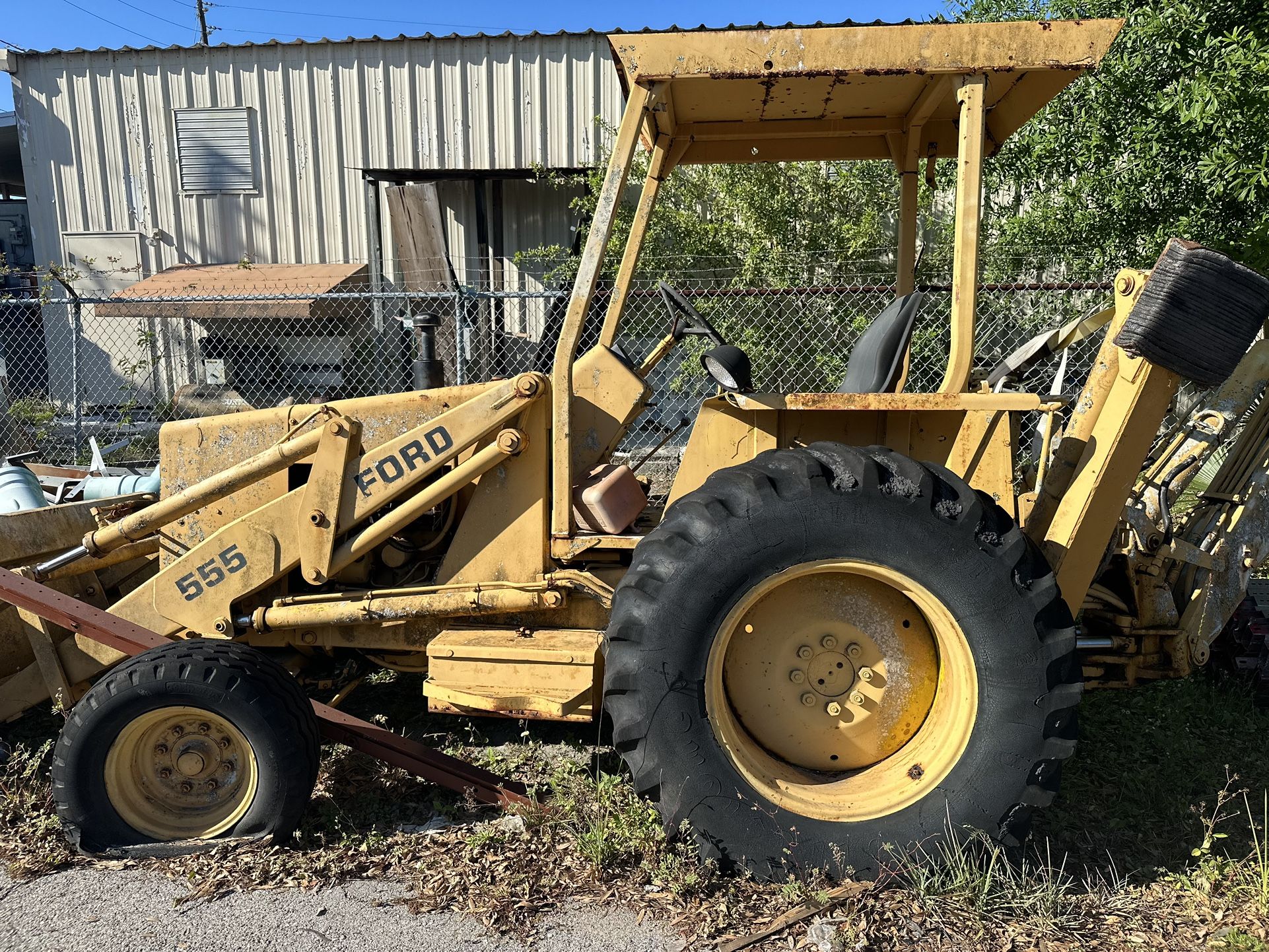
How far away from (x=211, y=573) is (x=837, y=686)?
85.9 inches

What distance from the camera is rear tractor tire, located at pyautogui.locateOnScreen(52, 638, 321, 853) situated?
8.95 feet

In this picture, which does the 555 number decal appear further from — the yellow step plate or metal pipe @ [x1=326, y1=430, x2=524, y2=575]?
the yellow step plate

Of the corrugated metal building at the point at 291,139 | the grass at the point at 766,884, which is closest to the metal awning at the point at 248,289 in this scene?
the corrugated metal building at the point at 291,139

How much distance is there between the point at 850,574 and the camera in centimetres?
270

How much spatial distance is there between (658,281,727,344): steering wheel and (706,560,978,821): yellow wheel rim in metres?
1.10

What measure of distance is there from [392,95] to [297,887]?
385 inches

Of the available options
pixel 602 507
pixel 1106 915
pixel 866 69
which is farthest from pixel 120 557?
pixel 1106 915

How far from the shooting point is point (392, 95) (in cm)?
1038

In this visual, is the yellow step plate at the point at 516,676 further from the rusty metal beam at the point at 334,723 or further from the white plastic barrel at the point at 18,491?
the white plastic barrel at the point at 18,491

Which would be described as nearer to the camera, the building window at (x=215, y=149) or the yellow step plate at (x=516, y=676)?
the yellow step plate at (x=516, y=676)

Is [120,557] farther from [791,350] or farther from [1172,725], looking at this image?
[791,350]

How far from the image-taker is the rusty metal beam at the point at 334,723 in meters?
2.96

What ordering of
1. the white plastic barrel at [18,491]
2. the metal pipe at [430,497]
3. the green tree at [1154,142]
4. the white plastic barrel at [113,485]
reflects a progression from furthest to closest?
the green tree at [1154,142] < the white plastic barrel at [113,485] < the white plastic barrel at [18,491] < the metal pipe at [430,497]

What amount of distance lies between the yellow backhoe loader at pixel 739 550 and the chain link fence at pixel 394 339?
814 millimetres
